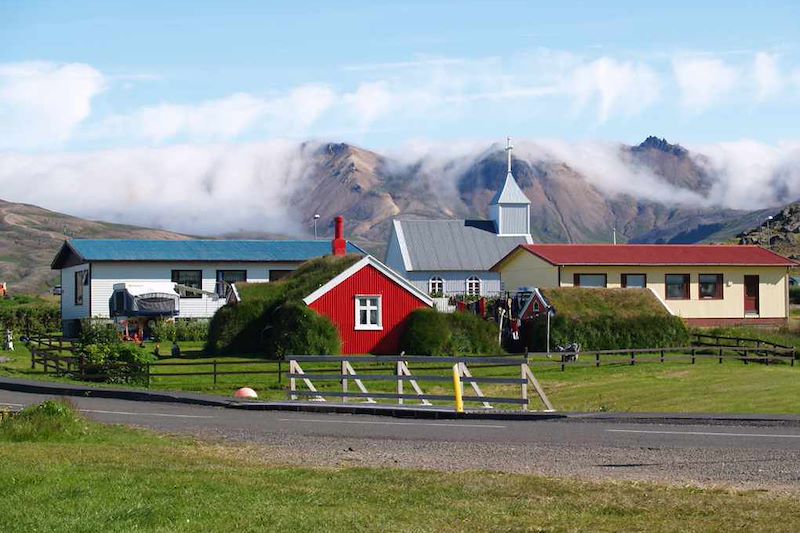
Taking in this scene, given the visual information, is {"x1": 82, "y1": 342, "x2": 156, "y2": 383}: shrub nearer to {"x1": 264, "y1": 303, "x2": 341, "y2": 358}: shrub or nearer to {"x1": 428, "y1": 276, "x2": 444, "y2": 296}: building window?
{"x1": 264, "y1": 303, "x2": 341, "y2": 358}: shrub

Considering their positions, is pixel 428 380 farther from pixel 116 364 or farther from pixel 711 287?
pixel 711 287

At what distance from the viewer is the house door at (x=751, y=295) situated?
208ft

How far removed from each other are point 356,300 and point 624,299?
457 inches

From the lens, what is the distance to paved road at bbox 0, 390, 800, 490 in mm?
15719

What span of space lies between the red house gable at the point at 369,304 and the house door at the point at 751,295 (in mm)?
21923

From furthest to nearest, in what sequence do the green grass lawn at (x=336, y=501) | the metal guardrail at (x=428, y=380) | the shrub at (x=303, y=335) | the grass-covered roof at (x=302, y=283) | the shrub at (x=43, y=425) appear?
the grass-covered roof at (x=302, y=283) < the shrub at (x=303, y=335) < the metal guardrail at (x=428, y=380) < the shrub at (x=43, y=425) < the green grass lawn at (x=336, y=501)

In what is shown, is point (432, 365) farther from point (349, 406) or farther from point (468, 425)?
point (468, 425)

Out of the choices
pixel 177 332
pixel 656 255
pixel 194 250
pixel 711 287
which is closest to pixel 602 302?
pixel 656 255

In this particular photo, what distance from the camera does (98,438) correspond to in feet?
64.3

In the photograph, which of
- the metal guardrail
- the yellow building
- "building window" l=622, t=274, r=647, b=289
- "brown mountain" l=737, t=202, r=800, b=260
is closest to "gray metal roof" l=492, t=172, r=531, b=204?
the yellow building

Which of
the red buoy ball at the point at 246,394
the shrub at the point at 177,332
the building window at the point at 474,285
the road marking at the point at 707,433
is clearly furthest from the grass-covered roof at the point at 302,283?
the building window at the point at 474,285

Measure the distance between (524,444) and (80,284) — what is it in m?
51.8

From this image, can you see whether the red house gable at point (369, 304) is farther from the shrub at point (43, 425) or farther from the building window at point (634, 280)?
the shrub at point (43, 425)

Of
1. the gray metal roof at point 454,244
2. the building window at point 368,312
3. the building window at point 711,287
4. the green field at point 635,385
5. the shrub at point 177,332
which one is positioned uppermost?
the gray metal roof at point 454,244
